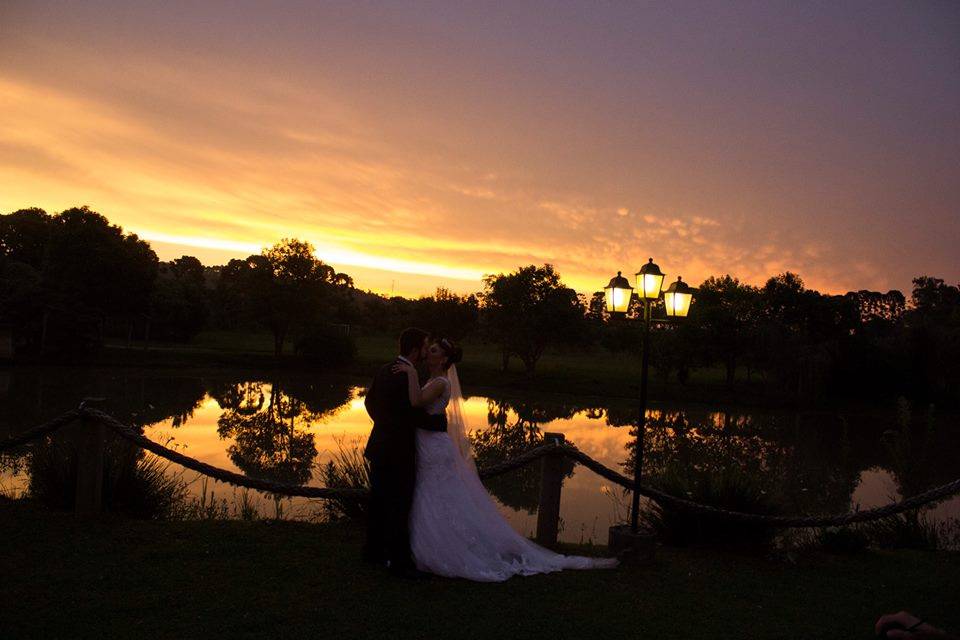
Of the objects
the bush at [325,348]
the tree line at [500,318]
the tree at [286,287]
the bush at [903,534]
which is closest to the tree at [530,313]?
the tree line at [500,318]

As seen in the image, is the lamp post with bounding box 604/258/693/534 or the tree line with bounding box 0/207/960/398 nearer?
the lamp post with bounding box 604/258/693/534

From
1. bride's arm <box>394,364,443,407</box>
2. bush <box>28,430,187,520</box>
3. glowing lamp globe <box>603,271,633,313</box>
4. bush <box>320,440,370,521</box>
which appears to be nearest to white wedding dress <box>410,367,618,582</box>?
bride's arm <box>394,364,443,407</box>

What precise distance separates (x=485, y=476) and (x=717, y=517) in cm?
279

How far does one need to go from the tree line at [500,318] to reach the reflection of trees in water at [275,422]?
11834 mm

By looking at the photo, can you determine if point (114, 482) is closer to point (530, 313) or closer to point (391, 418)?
point (391, 418)

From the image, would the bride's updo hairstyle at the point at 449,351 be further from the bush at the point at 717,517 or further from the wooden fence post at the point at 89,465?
the wooden fence post at the point at 89,465

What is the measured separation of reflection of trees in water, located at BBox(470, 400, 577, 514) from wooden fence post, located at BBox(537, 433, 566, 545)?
4.79m

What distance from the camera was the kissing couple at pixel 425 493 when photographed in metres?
5.96

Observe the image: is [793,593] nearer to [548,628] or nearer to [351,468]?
[548,628]

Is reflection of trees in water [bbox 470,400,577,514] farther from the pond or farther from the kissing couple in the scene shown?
the kissing couple

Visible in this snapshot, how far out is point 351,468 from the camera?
8.53 metres

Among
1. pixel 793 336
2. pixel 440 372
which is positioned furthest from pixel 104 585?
pixel 793 336

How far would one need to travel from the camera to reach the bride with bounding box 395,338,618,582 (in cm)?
596

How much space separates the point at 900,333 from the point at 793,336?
11.2m
